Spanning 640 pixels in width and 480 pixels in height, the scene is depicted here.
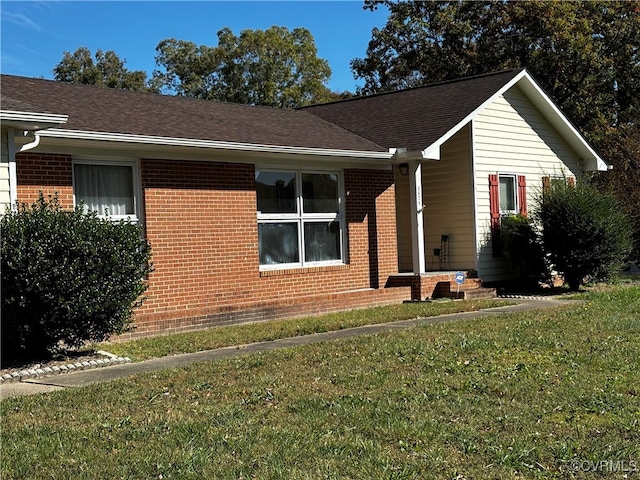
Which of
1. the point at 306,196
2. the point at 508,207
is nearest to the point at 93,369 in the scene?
the point at 306,196

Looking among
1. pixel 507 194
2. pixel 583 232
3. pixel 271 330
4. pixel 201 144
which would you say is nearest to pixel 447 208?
pixel 507 194

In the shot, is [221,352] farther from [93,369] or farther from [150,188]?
Result: [150,188]

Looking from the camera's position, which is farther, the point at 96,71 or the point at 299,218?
the point at 96,71

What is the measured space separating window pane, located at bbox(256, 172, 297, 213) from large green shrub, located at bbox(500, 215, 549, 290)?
557 centimetres

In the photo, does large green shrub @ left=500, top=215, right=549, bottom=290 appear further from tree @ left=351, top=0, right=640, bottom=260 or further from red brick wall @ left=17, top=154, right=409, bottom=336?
tree @ left=351, top=0, right=640, bottom=260

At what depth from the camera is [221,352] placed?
916 centimetres

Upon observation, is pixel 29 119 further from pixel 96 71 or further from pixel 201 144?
pixel 96 71

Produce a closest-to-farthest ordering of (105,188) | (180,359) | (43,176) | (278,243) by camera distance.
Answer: (180,359), (43,176), (105,188), (278,243)

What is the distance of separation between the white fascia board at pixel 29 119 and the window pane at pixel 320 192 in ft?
19.9

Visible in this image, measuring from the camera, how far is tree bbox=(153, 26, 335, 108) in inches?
1751

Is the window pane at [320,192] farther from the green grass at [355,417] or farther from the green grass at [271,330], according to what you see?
the green grass at [355,417]

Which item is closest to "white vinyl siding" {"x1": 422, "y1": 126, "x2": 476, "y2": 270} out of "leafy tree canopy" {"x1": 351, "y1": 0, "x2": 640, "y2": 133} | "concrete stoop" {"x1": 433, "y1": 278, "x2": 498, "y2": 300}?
"concrete stoop" {"x1": 433, "y1": 278, "x2": 498, "y2": 300}

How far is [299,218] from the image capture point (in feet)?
46.5

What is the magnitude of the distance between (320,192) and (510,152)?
5.70 meters
